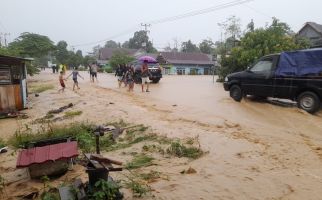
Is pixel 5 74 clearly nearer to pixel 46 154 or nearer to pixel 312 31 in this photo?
pixel 46 154

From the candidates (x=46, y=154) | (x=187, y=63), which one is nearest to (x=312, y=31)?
(x=187, y=63)

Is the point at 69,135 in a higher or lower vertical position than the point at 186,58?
lower

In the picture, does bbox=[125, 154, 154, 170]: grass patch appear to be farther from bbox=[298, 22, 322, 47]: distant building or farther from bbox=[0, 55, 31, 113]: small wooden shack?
bbox=[298, 22, 322, 47]: distant building

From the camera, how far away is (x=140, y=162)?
6.72 metres

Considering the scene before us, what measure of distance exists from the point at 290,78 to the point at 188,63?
53.6m

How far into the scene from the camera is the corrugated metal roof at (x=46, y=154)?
19.3 feet

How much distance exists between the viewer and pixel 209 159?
6.90m

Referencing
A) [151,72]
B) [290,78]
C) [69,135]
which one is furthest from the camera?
[151,72]

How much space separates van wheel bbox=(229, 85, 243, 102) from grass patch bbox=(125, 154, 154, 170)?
7544mm

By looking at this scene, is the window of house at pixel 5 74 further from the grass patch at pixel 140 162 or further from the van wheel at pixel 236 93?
the grass patch at pixel 140 162

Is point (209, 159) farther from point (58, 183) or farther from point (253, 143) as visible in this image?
point (58, 183)

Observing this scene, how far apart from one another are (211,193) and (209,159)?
1.61 metres

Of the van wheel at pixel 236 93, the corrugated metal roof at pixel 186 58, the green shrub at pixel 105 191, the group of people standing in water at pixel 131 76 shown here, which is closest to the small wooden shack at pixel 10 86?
the group of people standing in water at pixel 131 76

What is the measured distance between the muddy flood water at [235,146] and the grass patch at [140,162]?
0.23 meters
